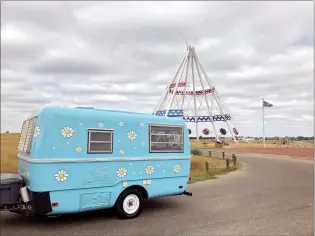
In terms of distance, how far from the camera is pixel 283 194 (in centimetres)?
1266

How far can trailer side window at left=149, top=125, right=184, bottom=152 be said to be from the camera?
9609 mm

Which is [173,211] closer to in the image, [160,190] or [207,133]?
[160,190]

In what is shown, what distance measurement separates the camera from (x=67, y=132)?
8.13 metres

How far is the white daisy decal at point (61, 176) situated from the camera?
792cm

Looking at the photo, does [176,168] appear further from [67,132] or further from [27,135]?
[27,135]

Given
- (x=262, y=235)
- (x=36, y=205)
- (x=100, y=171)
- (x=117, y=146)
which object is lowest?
(x=262, y=235)

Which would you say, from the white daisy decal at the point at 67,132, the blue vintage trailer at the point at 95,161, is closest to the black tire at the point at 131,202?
the blue vintage trailer at the point at 95,161

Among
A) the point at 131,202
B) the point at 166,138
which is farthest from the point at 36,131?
the point at 166,138

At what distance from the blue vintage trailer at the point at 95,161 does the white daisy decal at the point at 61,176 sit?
0.02 m

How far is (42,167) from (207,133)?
6777cm

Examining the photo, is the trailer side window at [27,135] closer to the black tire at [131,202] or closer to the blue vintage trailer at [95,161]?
the blue vintage trailer at [95,161]

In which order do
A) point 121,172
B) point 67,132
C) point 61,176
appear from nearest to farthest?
point 61,176
point 67,132
point 121,172

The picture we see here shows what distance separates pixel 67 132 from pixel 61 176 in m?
0.99

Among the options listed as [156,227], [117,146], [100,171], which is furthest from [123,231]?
[117,146]
